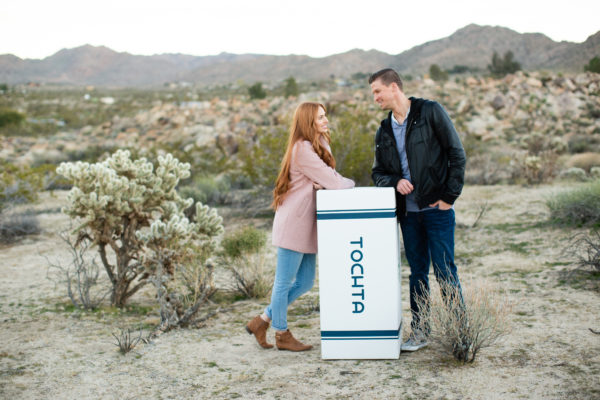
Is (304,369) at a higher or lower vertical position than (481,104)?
lower

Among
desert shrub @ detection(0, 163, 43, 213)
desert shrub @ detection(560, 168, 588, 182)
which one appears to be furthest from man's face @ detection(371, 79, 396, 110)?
desert shrub @ detection(560, 168, 588, 182)

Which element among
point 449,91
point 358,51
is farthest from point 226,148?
point 358,51

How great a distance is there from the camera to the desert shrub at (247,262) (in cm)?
646

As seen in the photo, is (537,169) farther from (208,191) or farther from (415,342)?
(415,342)

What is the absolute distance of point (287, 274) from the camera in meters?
4.27

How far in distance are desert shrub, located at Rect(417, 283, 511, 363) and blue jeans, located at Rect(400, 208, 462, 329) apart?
0.10 metres

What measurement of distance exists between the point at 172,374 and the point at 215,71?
133542mm

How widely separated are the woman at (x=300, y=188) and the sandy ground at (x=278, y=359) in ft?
2.21

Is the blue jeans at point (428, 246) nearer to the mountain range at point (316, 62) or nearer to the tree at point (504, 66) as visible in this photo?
the mountain range at point (316, 62)

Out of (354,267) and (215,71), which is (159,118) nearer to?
(354,267)

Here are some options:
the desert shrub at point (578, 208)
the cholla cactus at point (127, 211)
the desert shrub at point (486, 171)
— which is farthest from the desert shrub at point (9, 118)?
the desert shrub at point (578, 208)

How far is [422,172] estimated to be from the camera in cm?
396

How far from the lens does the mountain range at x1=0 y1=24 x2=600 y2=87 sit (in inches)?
3157

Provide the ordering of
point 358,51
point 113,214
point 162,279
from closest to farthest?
1. point 162,279
2. point 113,214
3. point 358,51
